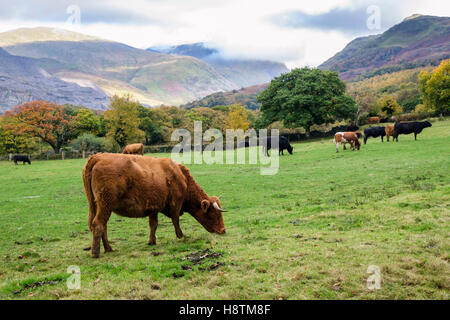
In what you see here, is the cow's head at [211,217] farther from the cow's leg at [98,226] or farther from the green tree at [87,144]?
the green tree at [87,144]

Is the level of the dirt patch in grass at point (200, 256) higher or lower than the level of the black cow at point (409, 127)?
lower

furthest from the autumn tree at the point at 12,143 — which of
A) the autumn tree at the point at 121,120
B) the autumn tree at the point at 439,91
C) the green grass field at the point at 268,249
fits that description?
the autumn tree at the point at 439,91

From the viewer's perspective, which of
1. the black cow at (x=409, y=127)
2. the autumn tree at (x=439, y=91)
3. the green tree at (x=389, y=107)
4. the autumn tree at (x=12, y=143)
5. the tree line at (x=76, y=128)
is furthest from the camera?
the green tree at (x=389, y=107)

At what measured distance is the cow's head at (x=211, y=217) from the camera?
8.26m

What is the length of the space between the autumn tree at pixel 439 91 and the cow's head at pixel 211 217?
5608cm

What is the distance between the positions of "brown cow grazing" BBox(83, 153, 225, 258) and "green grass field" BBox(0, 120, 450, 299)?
63 cm

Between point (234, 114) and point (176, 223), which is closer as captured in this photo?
point (176, 223)

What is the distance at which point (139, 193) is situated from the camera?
711 centimetres

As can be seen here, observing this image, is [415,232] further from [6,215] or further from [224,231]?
[6,215]

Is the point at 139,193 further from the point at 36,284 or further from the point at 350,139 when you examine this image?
the point at 350,139

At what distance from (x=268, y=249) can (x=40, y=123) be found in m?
62.1

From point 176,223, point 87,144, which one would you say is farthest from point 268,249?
point 87,144

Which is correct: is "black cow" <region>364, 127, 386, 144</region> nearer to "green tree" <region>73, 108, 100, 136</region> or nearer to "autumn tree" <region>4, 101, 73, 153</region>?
"autumn tree" <region>4, 101, 73, 153</region>

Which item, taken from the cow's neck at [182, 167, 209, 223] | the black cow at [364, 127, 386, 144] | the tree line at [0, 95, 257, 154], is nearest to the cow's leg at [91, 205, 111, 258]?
the cow's neck at [182, 167, 209, 223]
